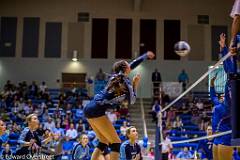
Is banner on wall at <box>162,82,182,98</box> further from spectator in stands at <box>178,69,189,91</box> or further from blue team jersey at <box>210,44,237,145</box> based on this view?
blue team jersey at <box>210,44,237,145</box>

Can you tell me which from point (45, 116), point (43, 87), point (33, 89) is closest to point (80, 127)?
point (45, 116)

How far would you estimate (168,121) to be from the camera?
16203 mm

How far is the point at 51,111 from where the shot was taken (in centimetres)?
1881

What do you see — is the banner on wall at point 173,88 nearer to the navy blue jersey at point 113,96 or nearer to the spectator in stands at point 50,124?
→ the spectator in stands at point 50,124

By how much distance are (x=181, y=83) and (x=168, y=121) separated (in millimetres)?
6323

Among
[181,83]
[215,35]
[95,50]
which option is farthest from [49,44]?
[215,35]

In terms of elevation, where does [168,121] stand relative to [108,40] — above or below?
below

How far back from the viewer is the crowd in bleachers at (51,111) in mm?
14781

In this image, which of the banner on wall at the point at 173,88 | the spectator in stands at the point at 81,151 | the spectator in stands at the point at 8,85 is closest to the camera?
the spectator in stands at the point at 81,151

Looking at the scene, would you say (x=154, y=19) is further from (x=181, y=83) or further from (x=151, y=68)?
(x=181, y=83)

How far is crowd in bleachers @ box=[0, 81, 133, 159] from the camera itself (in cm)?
1478

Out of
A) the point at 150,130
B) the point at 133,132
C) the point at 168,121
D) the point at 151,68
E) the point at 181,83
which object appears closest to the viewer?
the point at 133,132

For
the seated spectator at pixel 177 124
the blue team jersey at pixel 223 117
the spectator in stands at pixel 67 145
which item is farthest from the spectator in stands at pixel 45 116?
the blue team jersey at pixel 223 117

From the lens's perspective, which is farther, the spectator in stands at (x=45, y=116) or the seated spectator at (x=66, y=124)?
the spectator in stands at (x=45, y=116)
